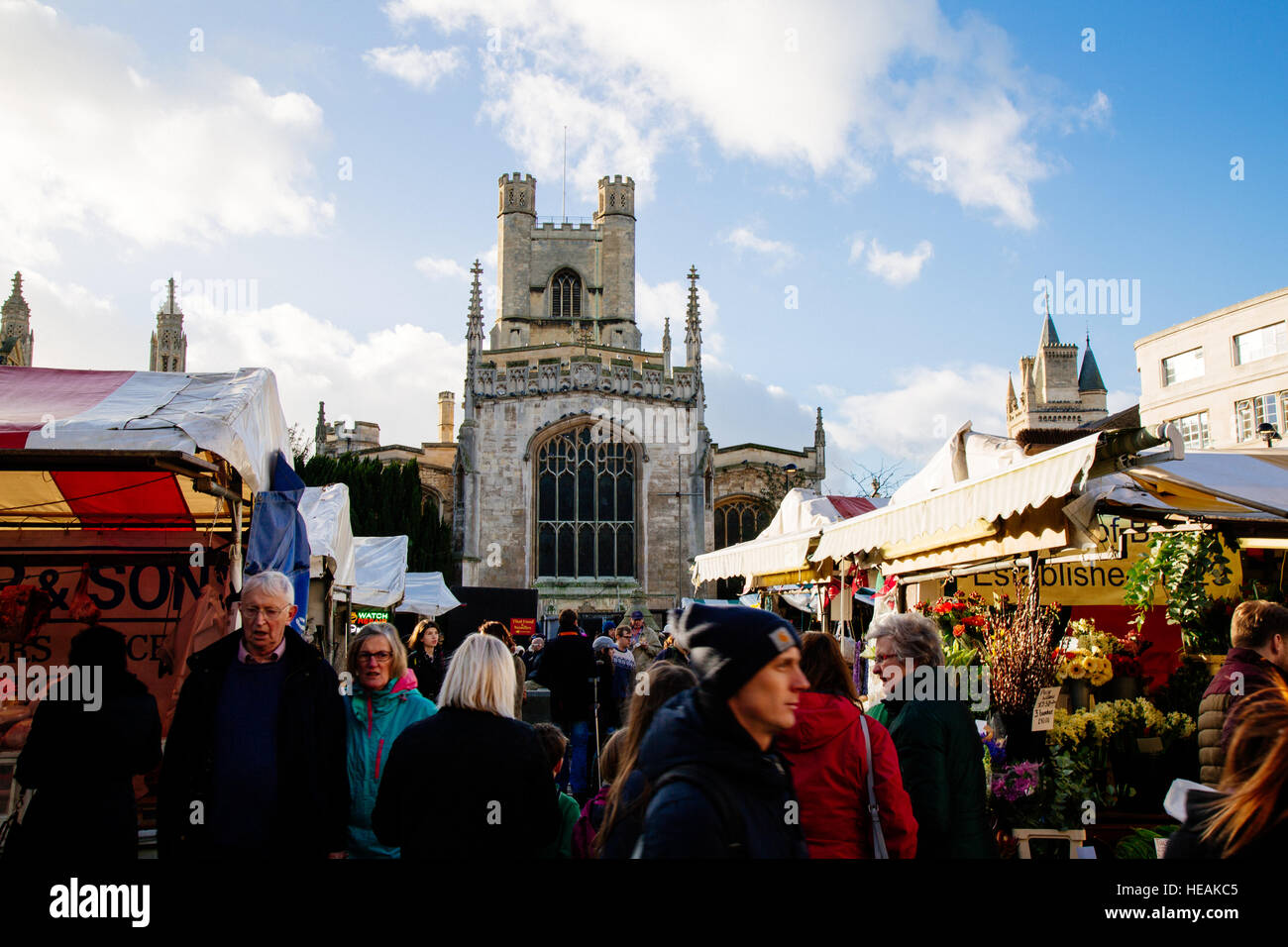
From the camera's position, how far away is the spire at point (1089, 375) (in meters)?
60.6

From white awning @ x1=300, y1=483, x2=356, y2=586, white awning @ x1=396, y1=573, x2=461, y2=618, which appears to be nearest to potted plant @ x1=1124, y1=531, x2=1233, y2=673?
white awning @ x1=300, y1=483, x2=356, y2=586

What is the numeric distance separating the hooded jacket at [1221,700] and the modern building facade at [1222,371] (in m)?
29.9

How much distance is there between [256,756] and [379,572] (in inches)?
368

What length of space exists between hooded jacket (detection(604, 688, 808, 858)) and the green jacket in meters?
1.35

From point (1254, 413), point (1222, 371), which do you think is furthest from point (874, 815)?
point (1222, 371)

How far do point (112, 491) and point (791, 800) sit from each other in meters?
4.67

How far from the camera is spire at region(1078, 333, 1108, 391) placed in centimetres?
6056

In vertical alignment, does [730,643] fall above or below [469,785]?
above

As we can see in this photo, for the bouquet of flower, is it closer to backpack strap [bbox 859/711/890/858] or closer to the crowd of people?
the crowd of people

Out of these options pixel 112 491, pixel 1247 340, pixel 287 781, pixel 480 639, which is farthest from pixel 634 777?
pixel 1247 340

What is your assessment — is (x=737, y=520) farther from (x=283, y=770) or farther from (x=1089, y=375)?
(x=1089, y=375)

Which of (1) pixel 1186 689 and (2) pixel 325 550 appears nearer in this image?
(1) pixel 1186 689

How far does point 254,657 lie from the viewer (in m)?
3.32
